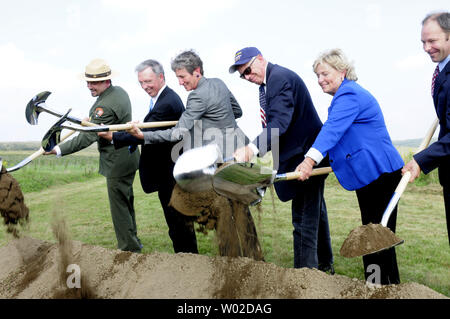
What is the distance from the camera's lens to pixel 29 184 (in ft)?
30.6

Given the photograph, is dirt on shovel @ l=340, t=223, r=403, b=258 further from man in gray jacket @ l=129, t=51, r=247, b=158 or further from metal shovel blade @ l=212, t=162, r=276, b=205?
man in gray jacket @ l=129, t=51, r=247, b=158

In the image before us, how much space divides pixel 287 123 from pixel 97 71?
7.61ft

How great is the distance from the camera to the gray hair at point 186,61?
11.1 feet

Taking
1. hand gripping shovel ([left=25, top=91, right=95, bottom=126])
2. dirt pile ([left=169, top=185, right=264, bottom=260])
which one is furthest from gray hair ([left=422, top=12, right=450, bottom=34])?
hand gripping shovel ([left=25, top=91, right=95, bottom=126])

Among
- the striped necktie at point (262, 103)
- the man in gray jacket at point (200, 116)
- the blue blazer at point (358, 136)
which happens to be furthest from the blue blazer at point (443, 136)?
the man in gray jacket at point (200, 116)

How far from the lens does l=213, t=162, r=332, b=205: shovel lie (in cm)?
256

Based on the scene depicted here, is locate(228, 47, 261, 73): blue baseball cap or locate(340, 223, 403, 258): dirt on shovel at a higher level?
locate(228, 47, 261, 73): blue baseball cap

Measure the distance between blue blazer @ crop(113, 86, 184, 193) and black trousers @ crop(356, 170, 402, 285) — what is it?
5.80 feet

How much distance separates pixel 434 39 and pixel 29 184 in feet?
29.5

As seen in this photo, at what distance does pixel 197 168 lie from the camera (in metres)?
2.52

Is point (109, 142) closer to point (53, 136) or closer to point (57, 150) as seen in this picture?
point (57, 150)

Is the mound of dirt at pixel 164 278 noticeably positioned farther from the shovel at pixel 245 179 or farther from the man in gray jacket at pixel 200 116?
the man in gray jacket at pixel 200 116

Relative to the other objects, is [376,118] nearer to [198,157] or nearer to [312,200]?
[312,200]

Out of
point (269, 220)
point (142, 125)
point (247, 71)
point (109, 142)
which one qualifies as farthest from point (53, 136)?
point (269, 220)
